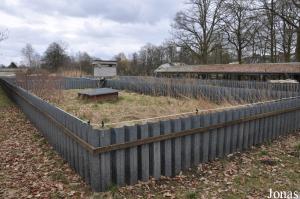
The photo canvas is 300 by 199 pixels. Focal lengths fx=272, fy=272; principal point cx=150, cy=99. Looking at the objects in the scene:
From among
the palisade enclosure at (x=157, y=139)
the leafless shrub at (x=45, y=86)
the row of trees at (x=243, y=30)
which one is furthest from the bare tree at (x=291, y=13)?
the leafless shrub at (x=45, y=86)

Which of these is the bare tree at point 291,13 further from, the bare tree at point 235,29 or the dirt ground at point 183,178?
the dirt ground at point 183,178

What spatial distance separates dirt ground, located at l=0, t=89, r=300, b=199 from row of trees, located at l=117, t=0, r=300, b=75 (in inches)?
663

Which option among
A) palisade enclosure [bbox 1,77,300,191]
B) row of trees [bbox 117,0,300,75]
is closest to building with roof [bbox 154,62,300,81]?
row of trees [bbox 117,0,300,75]

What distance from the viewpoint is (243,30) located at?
27.3 meters

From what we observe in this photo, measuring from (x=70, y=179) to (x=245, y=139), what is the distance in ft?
11.4

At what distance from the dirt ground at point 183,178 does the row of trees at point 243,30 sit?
16850 millimetres

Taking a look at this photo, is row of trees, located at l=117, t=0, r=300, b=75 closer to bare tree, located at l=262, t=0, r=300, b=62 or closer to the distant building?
bare tree, located at l=262, t=0, r=300, b=62

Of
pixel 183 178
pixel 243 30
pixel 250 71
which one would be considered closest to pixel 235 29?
pixel 243 30

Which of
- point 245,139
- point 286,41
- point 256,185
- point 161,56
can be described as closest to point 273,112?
point 245,139

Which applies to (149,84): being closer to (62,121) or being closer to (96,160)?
(62,121)

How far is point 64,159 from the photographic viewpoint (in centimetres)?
514

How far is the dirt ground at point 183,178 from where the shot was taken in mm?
3748

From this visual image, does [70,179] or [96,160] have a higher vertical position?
[96,160]

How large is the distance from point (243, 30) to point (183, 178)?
2606 centimetres
